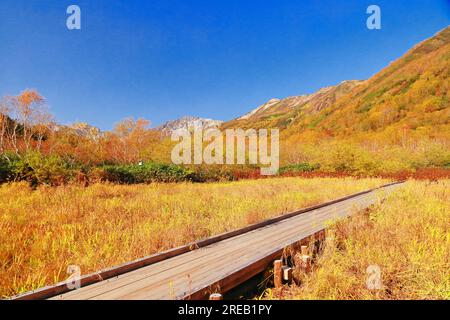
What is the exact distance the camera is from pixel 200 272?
3277mm

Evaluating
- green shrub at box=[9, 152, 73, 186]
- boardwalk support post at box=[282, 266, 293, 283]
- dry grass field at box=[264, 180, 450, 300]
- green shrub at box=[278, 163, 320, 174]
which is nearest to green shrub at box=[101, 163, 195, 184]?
green shrub at box=[9, 152, 73, 186]

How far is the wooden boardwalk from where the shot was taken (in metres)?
2.70

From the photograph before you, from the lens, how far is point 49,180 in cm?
1217

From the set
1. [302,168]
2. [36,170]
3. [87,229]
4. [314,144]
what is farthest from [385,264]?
[314,144]

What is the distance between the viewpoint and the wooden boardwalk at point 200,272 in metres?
2.70

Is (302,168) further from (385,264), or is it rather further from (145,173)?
(385,264)

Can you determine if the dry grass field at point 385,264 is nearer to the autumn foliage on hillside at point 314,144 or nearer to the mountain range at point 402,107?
the autumn foliage on hillside at point 314,144

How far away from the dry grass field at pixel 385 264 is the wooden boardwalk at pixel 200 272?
53cm

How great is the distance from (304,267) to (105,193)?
869cm

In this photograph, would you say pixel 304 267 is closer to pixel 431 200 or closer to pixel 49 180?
Answer: pixel 431 200

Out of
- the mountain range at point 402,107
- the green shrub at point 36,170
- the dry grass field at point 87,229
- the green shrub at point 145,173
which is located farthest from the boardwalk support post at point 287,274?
the mountain range at point 402,107

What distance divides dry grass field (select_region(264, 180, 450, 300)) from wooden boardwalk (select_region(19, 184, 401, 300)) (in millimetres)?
529

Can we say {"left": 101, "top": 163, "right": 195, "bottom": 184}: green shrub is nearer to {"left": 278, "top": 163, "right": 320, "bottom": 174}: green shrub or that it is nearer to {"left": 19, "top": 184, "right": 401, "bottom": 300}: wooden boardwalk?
{"left": 19, "top": 184, "right": 401, "bottom": 300}: wooden boardwalk

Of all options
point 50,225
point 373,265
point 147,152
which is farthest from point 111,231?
point 147,152
